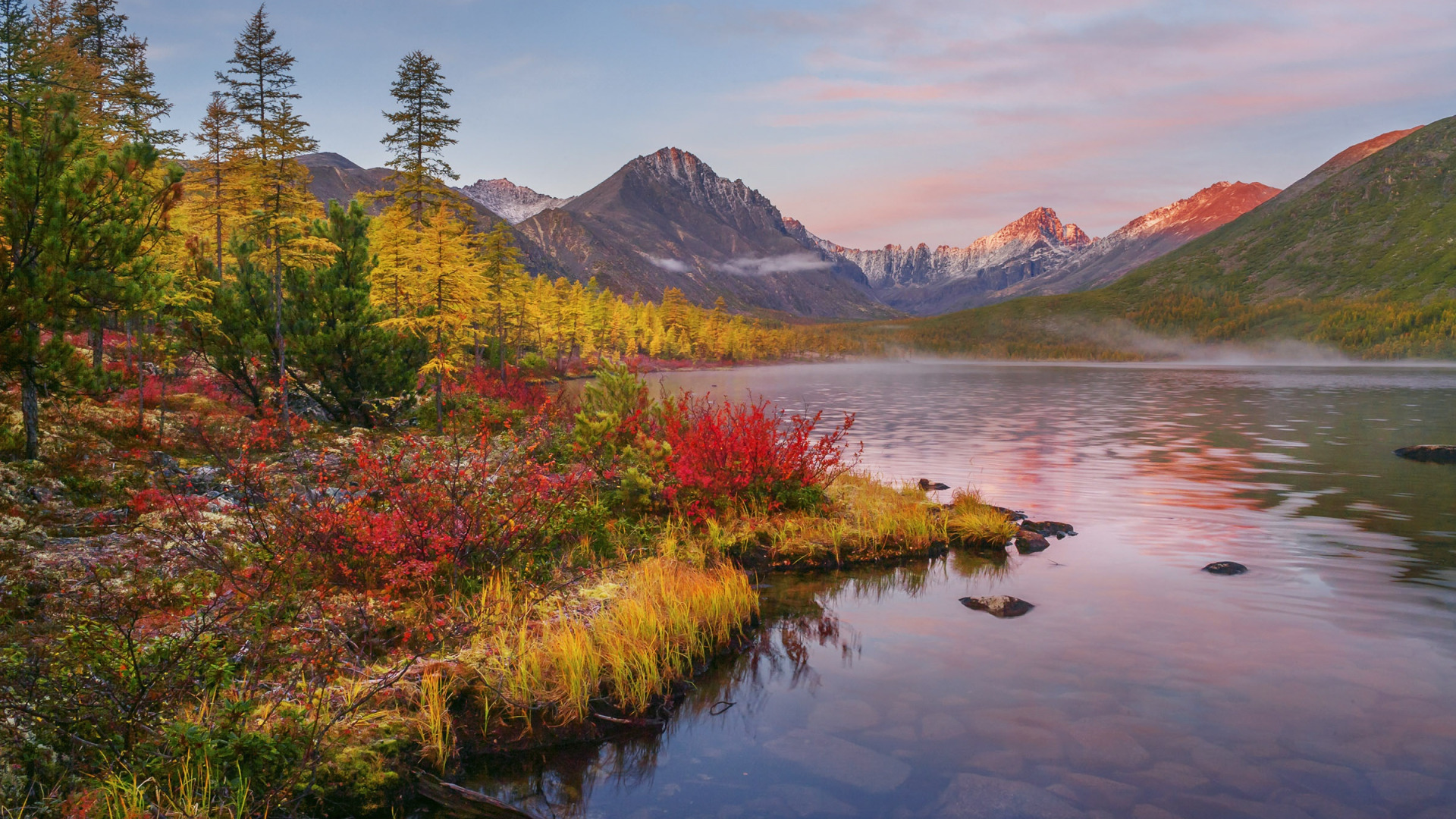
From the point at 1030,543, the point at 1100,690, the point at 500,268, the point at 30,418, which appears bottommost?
the point at 1100,690

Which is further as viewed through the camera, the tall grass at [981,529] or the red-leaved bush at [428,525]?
the tall grass at [981,529]

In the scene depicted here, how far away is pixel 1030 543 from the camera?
14.8 m

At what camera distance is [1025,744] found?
23.5ft

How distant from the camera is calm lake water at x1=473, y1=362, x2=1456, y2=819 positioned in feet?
21.1

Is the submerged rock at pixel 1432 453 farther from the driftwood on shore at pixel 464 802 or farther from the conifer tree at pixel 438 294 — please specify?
the conifer tree at pixel 438 294

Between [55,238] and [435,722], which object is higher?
[55,238]

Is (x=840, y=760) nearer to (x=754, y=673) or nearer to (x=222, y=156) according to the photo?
(x=754, y=673)

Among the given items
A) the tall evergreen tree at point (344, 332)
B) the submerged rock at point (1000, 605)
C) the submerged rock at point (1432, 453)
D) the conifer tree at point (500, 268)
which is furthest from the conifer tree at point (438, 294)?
the submerged rock at point (1432, 453)

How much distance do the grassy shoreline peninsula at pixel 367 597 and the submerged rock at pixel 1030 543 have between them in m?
0.62

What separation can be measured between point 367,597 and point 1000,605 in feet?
29.5

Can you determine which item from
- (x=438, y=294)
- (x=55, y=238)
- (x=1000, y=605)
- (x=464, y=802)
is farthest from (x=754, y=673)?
(x=438, y=294)

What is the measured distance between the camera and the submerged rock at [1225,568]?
13219 millimetres

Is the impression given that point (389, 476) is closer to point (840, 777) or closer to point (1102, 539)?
point (840, 777)

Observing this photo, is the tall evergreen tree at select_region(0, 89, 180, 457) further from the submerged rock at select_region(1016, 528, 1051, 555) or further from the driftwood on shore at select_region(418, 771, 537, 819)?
the submerged rock at select_region(1016, 528, 1051, 555)
